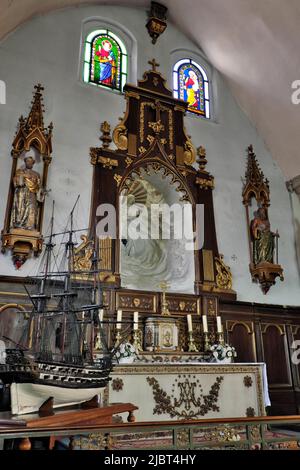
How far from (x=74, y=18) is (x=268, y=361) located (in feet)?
31.5

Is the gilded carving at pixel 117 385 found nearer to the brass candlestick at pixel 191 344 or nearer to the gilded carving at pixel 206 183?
the brass candlestick at pixel 191 344

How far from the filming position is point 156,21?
36.6ft

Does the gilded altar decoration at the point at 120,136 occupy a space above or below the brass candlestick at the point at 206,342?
above

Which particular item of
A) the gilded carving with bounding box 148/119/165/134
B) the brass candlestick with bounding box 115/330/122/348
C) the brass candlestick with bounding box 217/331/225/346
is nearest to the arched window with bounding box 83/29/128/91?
the gilded carving with bounding box 148/119/165/134

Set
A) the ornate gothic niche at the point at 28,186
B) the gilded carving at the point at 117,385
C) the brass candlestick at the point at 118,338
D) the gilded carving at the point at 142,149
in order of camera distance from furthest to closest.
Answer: the gilded carving at the point at 142,149
the brass candlestick at the point at 118,338
the ornate gothic niche at the point at 28,186
the gilded carving at the point at 117,385

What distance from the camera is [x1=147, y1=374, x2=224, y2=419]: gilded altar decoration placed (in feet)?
21.9

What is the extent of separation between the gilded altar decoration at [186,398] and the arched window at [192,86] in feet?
24.0

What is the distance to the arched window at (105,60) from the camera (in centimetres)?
1027

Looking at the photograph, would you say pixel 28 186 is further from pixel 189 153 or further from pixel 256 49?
pixel 256 49

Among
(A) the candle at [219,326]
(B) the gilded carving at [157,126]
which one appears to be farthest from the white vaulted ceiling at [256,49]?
(A) the candle at [219,326]

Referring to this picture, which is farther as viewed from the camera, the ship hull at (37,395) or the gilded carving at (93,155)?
the gilded carving at (93,155)

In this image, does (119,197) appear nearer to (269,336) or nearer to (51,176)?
Answer: (51,176)

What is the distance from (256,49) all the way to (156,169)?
437 centimetres
